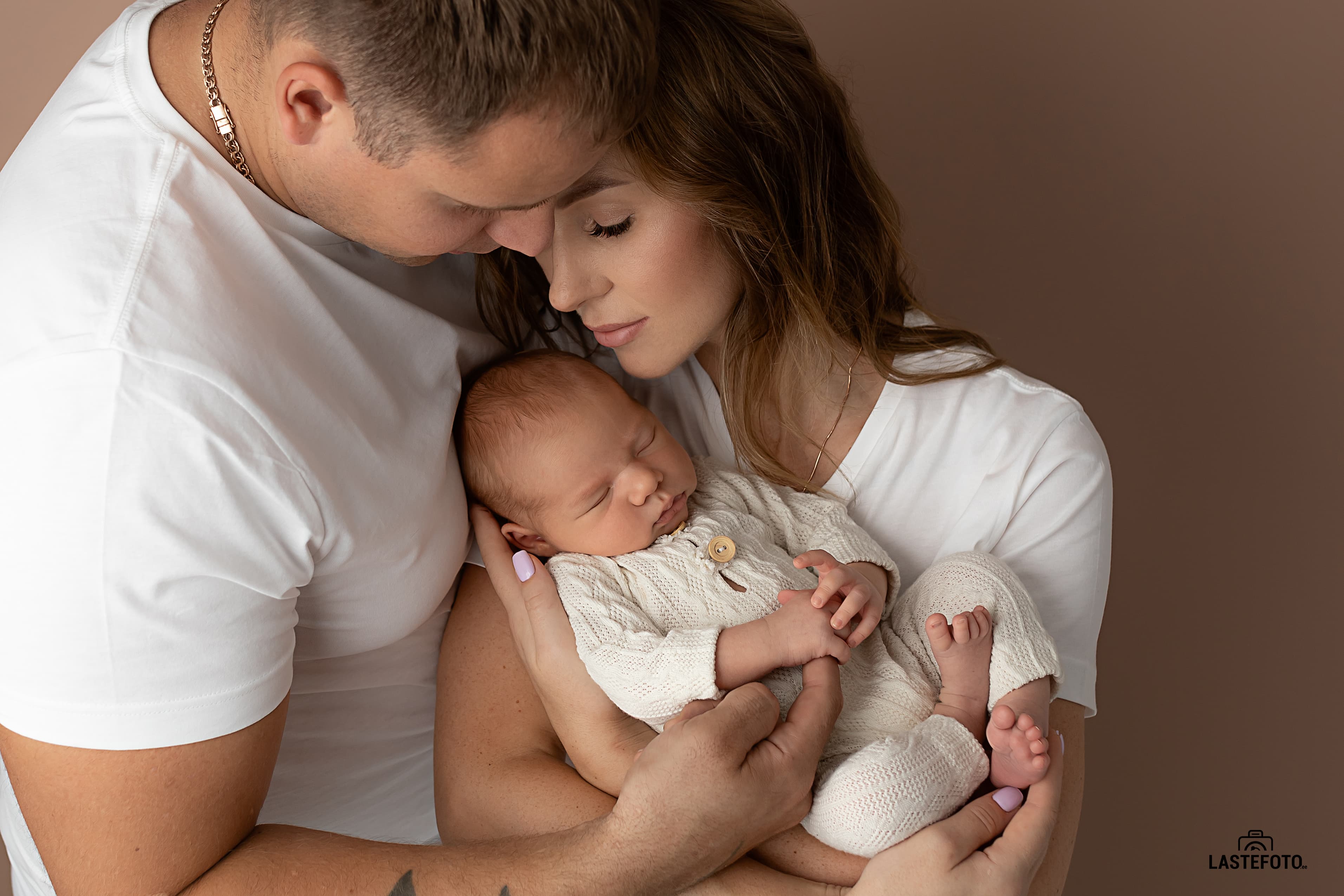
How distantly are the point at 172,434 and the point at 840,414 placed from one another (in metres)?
1.25

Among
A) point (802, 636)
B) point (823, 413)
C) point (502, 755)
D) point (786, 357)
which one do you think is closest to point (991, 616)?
point (802, 636)

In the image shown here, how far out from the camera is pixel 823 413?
2047 mm

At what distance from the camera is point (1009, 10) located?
2521 mm

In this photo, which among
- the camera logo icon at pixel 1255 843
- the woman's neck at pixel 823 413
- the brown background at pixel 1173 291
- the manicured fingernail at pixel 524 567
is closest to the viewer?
the manicured fingernail at pixel 524 567

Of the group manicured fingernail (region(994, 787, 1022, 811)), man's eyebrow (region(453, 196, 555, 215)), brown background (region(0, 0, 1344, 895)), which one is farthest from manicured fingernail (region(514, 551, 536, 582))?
brown background (region(0, 0, 1344, 895))

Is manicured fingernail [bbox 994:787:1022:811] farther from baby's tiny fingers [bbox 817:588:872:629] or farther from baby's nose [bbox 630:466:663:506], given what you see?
baby's nose [bbox 630:466:663:506]

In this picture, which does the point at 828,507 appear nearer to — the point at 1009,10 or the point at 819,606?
the point at 819,606

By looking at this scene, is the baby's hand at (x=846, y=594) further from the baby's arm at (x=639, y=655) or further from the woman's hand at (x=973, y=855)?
the woman's hand at (x=973, y=855)

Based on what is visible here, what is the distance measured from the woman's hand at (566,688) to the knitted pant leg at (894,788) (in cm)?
34

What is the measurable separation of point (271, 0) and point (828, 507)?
1275mm

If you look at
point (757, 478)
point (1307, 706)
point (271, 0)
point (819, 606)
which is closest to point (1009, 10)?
point (757, 478)

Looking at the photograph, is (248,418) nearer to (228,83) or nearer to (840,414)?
(228,83)

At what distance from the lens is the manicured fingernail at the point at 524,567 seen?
1815 mm

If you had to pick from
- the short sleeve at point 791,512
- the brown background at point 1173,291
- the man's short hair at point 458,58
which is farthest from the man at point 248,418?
the brown background at point 1173,291
